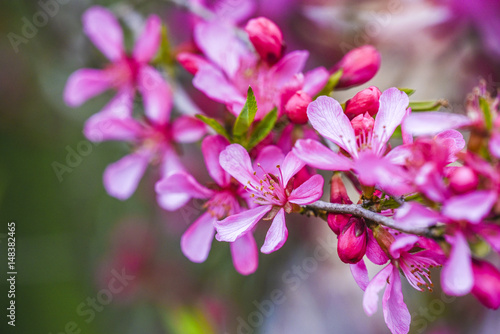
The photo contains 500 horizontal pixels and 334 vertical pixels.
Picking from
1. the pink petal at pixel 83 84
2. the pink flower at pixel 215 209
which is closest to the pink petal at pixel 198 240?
the pink flower at pixel 215 209

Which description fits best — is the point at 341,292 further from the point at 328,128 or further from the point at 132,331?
the point at 328,128

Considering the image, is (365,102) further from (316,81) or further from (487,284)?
(487,284)

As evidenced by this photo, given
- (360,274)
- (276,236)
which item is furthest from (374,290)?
(276,236)

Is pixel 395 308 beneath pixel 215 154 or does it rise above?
beneath

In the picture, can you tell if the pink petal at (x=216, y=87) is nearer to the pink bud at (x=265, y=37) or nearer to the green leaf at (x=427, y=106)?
the pink bud at (x=265, y=37)

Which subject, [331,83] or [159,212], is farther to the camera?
[159,212]

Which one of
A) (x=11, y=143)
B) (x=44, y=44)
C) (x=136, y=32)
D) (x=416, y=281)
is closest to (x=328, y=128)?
(x=416, y=281)

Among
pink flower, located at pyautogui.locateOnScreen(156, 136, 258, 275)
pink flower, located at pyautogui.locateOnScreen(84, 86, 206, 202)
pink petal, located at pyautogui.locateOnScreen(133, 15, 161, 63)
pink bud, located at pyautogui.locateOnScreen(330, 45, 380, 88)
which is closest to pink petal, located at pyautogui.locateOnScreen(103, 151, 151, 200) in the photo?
pink flower, located at pyautogui.locateOnScreen(84, 86, 206, 202)
